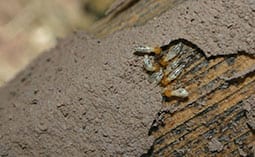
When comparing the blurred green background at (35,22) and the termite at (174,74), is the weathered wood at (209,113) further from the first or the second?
the blurred green background at (35,22)

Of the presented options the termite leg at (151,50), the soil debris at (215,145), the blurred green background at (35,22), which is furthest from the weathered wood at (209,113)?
the blurred green background at (35,22)

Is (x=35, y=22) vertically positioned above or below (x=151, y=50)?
above

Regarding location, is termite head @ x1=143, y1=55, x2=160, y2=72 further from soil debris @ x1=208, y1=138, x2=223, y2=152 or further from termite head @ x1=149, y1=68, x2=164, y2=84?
soil debris @ x1=208, y1=138, x2=223, y2=152

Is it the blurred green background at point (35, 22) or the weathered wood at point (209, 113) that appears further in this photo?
the blurred green background at point (35, 22)

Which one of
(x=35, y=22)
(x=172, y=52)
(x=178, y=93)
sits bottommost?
(x=178, y=93)

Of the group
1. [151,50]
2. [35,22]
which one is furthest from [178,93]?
[35,22]

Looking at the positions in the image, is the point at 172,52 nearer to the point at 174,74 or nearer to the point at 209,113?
the point at 174,74

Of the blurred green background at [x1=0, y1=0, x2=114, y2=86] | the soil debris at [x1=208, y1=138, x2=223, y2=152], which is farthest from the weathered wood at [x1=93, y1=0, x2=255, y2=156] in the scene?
the blurred green background at [x1=0, y1=0, x2=114, y2=86]
